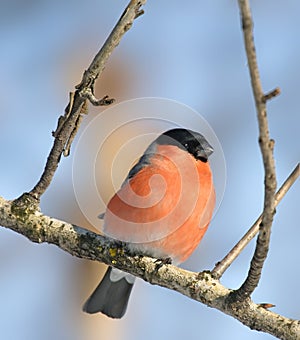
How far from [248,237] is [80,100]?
3.04 feet

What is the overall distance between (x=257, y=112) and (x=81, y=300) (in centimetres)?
371

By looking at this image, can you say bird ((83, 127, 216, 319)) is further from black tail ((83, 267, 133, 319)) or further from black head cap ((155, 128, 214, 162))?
black tail ((83, 267, 133, 319))

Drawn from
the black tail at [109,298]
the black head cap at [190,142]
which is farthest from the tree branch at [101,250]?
the black tail at [109,298]

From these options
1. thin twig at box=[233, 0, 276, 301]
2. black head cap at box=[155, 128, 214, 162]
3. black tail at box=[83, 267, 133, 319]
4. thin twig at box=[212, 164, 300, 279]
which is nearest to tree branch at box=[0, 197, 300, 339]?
thin twig at box=[212, 164, 300, 279]

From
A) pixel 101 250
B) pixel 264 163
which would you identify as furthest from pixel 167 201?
pixel 264 163

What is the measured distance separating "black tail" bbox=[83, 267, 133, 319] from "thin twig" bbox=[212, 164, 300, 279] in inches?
61.9

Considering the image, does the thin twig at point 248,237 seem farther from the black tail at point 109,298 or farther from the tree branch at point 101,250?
the black tail at point 109,298

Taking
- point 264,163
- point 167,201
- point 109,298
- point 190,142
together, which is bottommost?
point 264,163

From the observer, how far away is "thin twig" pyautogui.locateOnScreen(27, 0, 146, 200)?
2771mm

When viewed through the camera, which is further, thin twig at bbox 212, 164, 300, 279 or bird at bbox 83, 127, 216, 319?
bird at bbox 83, 127, 216, 319

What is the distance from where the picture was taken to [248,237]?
2.71 meters

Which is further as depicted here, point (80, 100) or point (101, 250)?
point (101, 250)

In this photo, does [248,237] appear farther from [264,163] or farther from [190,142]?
[190,142]

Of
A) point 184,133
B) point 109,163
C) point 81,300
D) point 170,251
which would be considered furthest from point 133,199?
point 81,300
